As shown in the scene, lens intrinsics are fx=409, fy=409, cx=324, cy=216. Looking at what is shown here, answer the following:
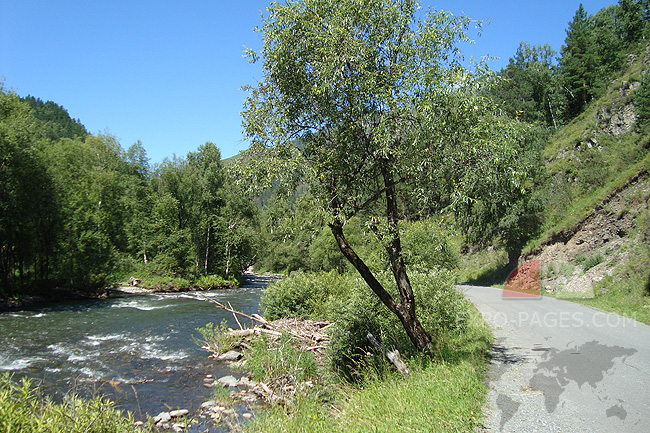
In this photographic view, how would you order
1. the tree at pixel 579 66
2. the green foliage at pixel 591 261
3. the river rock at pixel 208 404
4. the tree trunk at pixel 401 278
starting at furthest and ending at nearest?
the tree at pixel 579 66 → the green foliage at pixel 591 261 → the river rock at pixel 208 404 → the tree trunk at pixel 401 278

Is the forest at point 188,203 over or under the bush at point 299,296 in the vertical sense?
over

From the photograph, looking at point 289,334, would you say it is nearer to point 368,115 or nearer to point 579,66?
point 368,115

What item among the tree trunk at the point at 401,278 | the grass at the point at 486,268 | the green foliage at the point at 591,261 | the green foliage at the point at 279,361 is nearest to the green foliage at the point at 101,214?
the green foliage at the point at 279,361

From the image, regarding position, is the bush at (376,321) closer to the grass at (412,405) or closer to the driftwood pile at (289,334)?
the driftwood pile at (289,334)

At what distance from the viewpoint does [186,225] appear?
151 feet

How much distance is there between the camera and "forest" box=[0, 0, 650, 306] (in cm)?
2105

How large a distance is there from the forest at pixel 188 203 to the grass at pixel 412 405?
288cm

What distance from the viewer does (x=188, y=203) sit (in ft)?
151

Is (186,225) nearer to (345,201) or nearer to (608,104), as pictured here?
(345,201)

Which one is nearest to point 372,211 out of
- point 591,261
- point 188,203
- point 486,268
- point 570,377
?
point 570,377

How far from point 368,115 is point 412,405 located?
5140 millimetres

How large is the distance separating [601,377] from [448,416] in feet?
10.9

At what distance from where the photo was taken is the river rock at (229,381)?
11727mm

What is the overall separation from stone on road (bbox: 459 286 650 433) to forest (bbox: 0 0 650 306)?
3.16m
